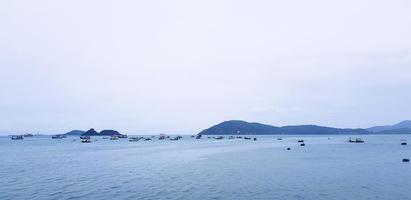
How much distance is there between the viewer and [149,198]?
157 feet

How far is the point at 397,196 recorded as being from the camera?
4891cm

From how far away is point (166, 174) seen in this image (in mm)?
72688

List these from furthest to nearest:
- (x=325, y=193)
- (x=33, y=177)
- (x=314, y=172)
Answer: (x=314, y=172), (x=33, y=177), (x=325, y=193)

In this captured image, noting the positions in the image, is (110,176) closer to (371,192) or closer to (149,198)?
(149,198)

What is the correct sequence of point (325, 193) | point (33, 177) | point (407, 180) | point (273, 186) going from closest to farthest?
1. point (325, 193)
2. point (273, 186)
3. point (407, 180)
4. point (33, 177)

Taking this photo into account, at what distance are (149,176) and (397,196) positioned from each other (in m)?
43.2

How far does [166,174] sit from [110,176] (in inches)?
442

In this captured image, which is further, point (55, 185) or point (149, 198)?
point (55, 185)

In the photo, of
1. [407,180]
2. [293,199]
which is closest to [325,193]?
[293,199]

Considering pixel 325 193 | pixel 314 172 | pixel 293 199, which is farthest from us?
pixel 314 172

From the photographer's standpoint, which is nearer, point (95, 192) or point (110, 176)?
point (95, 192)

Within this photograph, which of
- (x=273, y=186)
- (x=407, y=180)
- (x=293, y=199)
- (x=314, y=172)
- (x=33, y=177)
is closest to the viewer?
(x=293, y=199)

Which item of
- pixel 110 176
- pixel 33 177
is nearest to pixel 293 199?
pixel 110 176

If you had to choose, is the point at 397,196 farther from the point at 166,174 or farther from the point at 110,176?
the point at 110,176
